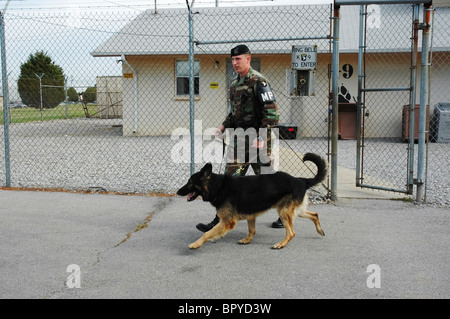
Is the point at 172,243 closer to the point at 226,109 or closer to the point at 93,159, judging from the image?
the point at 93,159

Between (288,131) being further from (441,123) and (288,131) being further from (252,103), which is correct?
(252,103)

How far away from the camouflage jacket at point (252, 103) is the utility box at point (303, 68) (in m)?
1.32

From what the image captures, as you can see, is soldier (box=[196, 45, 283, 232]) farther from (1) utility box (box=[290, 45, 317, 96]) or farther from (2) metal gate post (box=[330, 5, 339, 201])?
(2) metal gate post (box=[330, 5, 339, 201])

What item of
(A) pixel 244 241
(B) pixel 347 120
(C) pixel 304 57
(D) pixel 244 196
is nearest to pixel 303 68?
(C) pixel 304 57

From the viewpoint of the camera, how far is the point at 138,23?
58.4 ft

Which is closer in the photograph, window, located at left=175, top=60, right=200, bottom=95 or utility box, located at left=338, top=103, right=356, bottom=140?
utility box, located at left=338, top=103, right=356, bottom=140

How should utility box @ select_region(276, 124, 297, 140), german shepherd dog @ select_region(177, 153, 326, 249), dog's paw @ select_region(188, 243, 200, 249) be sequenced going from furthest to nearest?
1. utility box @ select_region(276, 124, 297, 140)
2. german shepherd dog @ select_region(177, 153, 326, 249)
3. dog's paw @ select_region(188, 243, 200, 249)

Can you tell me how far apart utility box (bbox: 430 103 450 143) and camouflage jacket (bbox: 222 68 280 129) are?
11549 millimetres

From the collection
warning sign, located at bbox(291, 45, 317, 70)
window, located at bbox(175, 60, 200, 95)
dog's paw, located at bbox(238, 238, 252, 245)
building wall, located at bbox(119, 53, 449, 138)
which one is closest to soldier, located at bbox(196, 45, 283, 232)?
dog's paw, located at bbox(238, 238, 252, 245)

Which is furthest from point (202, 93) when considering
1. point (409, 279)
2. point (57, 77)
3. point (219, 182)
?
point (57, 77)

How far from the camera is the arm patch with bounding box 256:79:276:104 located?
188 inches

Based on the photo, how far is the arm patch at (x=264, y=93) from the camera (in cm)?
478

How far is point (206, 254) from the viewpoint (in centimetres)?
423

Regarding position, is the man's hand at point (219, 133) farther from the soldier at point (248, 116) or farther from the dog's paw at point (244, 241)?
the dog's paw at point (244, 241)
